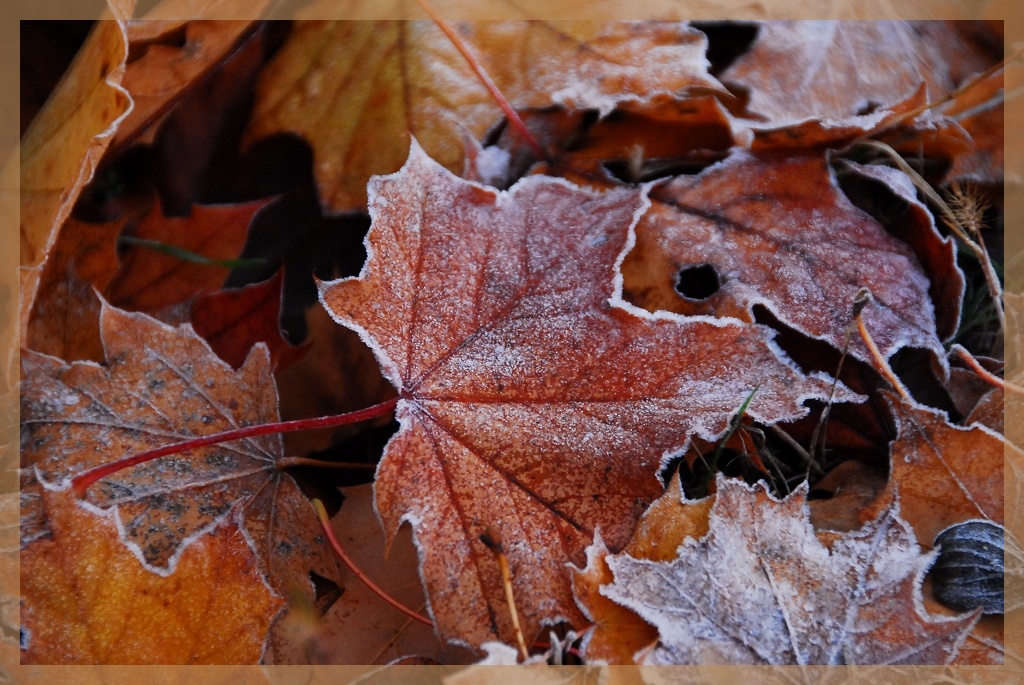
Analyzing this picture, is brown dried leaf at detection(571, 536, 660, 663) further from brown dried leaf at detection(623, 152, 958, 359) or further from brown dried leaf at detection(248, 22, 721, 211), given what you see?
brown dried leaf at detection(248, 22, 721, 211)

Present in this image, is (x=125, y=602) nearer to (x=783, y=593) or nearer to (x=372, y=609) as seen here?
(x=372, y=609)

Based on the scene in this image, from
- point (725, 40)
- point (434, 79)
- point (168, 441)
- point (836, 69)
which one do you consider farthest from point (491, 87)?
point (168, 441)

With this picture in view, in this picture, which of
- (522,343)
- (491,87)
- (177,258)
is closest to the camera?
(522,343)

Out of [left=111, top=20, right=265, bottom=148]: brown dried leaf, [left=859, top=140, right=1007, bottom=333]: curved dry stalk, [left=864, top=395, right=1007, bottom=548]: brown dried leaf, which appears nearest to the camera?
[left=864, top=395, right=1007, bottom=548]: brown dried leaf

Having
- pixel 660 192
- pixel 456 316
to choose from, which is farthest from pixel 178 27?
pixel 660 192

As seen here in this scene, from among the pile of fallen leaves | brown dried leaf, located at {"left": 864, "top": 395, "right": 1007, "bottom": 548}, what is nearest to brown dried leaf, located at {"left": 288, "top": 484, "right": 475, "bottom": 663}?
the pile of fallen leaves

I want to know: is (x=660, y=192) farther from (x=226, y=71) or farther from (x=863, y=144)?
(x=226, y=71)

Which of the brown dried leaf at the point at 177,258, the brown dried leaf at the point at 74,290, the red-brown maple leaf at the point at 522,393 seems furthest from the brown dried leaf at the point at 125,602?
the brown dried leaf at the point at 177,258
